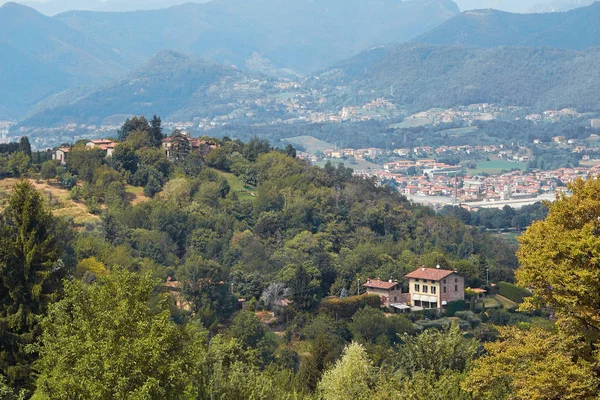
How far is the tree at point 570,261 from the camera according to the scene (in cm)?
1198

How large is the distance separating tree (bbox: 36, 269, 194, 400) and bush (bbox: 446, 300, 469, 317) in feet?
90.9

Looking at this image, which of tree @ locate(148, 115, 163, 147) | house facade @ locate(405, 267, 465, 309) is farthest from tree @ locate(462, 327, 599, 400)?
tree @ locate(148, 115, 163, 147)

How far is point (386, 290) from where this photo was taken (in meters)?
40.7

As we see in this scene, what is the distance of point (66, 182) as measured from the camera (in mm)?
48000

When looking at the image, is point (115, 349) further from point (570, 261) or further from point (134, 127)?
point (134, 127)

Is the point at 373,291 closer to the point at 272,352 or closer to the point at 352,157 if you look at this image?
Answer: the point at 272,352

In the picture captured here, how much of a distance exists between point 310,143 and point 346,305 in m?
145

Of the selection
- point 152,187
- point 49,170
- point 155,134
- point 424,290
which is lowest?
point 424,290

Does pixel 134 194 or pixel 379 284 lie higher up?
pixel 134 194

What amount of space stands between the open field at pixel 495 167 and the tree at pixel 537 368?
434ft

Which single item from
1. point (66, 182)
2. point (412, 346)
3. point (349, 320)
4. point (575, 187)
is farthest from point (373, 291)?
point (575, 187)

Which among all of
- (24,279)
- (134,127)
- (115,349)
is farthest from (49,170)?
(115,349)

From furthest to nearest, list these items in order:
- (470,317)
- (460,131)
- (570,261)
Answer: (460,131), (470,317), (570,261)

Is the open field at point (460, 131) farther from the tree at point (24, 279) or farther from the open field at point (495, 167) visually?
the tree at point (24, 279)
